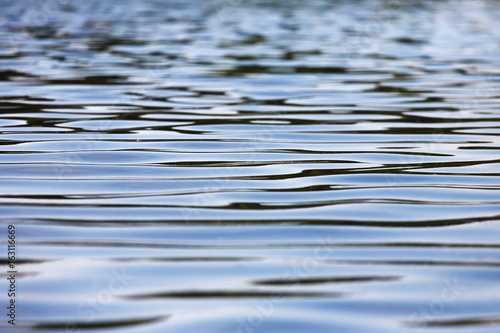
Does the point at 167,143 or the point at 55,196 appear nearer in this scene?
the point at 55,196

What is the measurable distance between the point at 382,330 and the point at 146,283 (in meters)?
0.91

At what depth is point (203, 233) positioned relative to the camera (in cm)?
376

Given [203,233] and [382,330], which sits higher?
[203,233]

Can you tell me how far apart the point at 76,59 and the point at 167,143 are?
18.4 feet

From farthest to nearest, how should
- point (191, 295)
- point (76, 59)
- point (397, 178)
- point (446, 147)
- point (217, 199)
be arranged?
point (76, 59) < point (446, 147) < point (397, 178) < point (217, 199) < point (191, 295)

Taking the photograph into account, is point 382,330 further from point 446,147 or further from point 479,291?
point 446,147

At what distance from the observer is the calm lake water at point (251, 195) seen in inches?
118

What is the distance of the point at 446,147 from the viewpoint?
229 inches

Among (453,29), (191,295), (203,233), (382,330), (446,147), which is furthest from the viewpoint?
(453,29)

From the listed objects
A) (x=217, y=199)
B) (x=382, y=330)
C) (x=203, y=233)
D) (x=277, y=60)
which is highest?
(x=277, y=60)

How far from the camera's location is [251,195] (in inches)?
173

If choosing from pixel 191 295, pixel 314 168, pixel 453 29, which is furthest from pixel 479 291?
pixel 453 29

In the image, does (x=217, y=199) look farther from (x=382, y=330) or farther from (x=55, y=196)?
(x=382, y=330)

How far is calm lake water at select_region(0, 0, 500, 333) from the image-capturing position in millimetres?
2998
